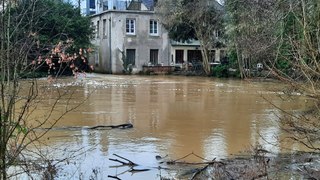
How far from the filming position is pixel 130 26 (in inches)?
1785

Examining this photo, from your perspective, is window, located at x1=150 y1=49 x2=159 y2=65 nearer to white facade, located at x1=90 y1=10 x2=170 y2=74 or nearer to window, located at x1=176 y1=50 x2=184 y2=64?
white facade, located at x1=90 y1=10 x2=170 y2=74

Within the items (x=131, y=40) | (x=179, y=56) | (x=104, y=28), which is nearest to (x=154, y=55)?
(x=131, y=40)

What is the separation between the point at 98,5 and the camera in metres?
50.3

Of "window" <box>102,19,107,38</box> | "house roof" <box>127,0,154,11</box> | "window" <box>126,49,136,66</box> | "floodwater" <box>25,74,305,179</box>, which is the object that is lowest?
"floodwater" <box>25,74,305,179</box>

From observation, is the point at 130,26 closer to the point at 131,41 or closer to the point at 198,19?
the point at 131,41

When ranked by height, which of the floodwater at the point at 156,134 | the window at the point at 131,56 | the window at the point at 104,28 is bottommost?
the floodwater at the point at 156,134

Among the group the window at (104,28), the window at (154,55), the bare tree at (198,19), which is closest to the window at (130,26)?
the window at (104,28)

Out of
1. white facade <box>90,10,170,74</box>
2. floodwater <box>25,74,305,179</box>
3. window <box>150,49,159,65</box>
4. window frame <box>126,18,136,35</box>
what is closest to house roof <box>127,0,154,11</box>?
white facade <box>90,10,170,74</box>

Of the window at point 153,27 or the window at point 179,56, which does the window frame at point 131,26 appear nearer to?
the window at point 153,27

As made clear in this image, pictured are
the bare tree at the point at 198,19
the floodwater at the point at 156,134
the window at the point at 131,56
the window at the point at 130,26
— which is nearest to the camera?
the floodwater at the point at 156,134

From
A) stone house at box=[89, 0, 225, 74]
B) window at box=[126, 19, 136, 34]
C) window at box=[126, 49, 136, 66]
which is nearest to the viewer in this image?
stone house at box=[89, 0, 225, 74]

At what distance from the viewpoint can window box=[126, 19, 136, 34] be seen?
4512cm

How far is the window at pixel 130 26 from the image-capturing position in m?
45.1

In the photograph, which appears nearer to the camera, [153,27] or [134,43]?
[134,43]
